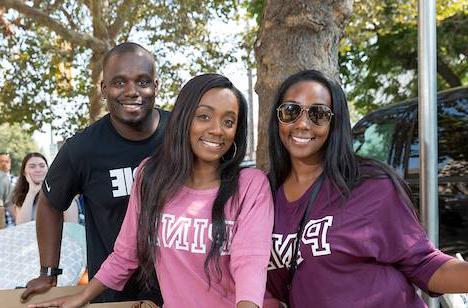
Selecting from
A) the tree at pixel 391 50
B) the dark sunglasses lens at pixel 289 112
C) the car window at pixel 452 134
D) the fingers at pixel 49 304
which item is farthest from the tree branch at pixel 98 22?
the dark sunglasses lens at pixel 289 112

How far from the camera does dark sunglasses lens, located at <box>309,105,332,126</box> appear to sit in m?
1.91

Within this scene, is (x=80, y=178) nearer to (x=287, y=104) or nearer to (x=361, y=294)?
(x=287, y=104)

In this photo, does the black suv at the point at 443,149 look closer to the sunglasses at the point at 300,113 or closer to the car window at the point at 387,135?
the car window at the point at 387,135

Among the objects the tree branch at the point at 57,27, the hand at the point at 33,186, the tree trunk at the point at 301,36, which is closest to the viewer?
the tree trunk at the point at 301,36

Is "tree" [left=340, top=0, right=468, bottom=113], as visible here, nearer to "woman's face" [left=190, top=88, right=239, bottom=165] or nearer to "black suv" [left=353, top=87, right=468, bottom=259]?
"black suv" [left=353, top=87, right=468, bottom=259]

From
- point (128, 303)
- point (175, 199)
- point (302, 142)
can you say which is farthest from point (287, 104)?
point (128, 303)

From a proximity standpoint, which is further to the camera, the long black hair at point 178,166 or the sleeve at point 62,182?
the sleeve at point 62,182

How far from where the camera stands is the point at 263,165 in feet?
11.1

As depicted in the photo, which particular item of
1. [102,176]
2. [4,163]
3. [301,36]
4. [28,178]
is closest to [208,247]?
[102,176]

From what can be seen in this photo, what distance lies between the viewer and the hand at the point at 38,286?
2188 millimetres

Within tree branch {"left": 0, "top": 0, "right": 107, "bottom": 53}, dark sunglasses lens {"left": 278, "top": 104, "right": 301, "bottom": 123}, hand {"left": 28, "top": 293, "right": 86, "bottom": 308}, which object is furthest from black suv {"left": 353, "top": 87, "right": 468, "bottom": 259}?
tree branch {"left": 0, "top": 0, "right": 107, "bottom": 53}

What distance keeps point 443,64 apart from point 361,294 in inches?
515

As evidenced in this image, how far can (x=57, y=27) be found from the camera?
886 centimetres

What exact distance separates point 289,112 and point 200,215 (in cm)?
47
